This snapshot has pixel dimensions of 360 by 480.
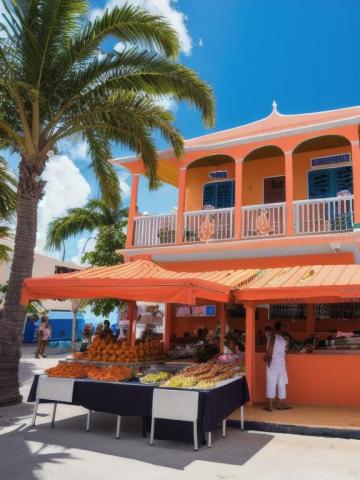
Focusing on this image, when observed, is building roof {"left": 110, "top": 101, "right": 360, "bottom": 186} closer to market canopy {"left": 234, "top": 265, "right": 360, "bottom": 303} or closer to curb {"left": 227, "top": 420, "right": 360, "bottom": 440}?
market canopy {"left": 234, "top": 265, "right": 360, "bottom": 303}

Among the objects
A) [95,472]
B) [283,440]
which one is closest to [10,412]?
[95,472]

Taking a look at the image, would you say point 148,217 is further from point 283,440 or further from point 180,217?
point 283,440

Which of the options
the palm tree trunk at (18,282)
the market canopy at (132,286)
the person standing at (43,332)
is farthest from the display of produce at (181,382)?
the person standing at (43,332)

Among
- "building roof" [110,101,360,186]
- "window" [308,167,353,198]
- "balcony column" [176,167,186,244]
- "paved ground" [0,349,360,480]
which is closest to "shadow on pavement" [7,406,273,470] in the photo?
"paved ground" [0,349,360,480]

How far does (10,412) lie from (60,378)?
1.93 meters

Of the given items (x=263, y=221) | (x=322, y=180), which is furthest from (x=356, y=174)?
(x=263, y=221)

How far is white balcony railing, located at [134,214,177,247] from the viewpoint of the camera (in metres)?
13.7

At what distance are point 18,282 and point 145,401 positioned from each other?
4.07 metres

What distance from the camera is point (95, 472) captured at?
5.34 meters

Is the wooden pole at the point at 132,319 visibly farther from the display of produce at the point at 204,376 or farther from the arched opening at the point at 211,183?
the display of produce at the point at 204,376

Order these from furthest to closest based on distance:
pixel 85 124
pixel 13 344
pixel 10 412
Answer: pixel 85 124 < pixel 13 344 < pixel 10 412

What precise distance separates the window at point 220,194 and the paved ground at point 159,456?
8.57 m

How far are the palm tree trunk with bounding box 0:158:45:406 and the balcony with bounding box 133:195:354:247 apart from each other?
436 cm

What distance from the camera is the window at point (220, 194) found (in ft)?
49.1
